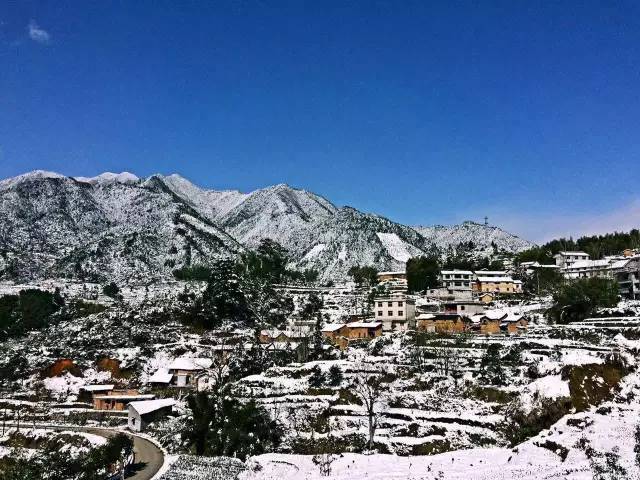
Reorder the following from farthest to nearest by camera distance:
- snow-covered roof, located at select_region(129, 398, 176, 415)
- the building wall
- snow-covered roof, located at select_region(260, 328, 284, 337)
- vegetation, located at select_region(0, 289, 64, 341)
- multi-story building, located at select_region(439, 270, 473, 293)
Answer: multi-story building, located at select_region(439, 270, 473, 293) → vegetation, located at select_region(0, 289, 64, 341) → snow-covered roof, located at select_region(260, 328, 284, 337) → the building wall → snow-covered roof, located at select_region(129, 398, 176, 415)

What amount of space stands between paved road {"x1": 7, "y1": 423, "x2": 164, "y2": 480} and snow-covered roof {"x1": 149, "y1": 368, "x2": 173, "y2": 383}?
45.3 ft

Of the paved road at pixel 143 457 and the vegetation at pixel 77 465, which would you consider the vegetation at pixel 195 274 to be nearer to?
the paved road at pixel 143 457

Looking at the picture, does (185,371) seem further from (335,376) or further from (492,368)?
(492,368)

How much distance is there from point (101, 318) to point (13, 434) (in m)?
42.0

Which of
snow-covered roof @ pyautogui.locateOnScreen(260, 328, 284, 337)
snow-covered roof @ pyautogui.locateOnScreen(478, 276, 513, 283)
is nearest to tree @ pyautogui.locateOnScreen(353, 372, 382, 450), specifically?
snow-covered roof @ pyautogui.locateOnScreen(260, 328, 284, 337)

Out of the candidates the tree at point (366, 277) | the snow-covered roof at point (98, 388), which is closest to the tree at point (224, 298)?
the snow-covered roof at point (98, 388)

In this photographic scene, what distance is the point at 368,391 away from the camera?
129 ft

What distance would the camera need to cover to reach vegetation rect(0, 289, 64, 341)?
83756mm

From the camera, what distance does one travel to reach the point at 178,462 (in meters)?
30.7

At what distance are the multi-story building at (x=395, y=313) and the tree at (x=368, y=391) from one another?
24.4m

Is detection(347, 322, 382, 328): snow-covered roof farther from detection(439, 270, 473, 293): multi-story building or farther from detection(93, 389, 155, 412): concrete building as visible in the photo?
detection(439, 270, 473, 293): multi-story building

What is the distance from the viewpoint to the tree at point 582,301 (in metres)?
63.7

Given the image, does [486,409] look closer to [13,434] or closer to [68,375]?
[13,434]

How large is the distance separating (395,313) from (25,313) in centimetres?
5824
